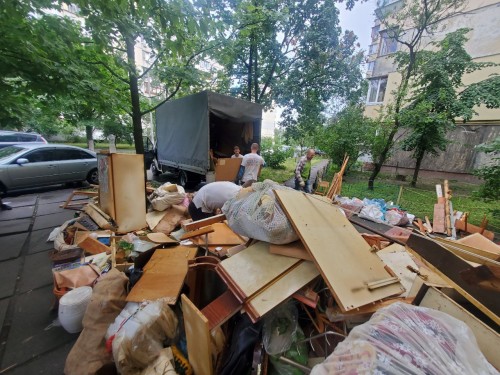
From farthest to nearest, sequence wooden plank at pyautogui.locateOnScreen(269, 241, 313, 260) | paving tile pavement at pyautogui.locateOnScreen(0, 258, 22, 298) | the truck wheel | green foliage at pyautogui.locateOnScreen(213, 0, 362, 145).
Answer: green foliage at pyautogui.locateOnScreen(213, 0, 362, 145), the truck wheel, paving tile pavement at pyautogui.locateOnScreen(0, 258, 22, 298), wooden plank at pyautogui.locateOnScreen(269, 241, 313, 260)

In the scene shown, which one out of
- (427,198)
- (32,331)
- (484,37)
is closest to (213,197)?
(32,331)

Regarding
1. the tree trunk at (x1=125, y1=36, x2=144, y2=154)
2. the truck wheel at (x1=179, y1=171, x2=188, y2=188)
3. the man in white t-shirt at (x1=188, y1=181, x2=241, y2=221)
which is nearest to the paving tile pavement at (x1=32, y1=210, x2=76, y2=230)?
the tree trunk at (x1=125, y1=36, x2=144, y2=154)

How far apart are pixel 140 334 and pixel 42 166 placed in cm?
745

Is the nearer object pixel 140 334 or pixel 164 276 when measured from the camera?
pixel 140 334

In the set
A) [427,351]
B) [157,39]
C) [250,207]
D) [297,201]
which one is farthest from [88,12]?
[427,351]

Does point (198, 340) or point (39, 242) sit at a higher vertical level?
point (198, 340)

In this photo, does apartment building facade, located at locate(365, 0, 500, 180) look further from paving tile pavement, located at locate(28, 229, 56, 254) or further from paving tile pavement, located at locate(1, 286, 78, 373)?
paving tile pavement, located at locate(28, 229, 56, 254)

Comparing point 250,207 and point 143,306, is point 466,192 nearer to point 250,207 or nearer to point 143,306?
point 250,207

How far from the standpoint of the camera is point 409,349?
90cm

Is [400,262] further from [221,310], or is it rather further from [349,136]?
[349,136]

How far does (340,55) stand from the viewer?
9508mm

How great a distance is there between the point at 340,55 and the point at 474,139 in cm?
727

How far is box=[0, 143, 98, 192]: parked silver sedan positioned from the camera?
600 cm

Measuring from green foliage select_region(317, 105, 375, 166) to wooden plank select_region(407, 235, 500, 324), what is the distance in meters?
8.82
